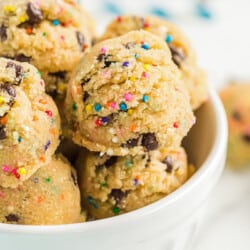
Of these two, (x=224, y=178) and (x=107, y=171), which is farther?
(x=224, y=178)

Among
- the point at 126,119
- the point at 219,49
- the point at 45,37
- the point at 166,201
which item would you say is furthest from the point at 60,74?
the point at 219,49

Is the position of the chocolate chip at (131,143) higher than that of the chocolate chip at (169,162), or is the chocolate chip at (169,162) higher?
the chocolate chip at (131,143)

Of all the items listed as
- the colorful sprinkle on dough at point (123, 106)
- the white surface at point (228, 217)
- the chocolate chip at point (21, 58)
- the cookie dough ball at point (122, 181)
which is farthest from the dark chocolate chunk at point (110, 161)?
the white surface at point (228, 217)

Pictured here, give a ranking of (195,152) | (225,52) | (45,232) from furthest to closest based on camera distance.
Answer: (225,52) < (195,152) < (45,232)

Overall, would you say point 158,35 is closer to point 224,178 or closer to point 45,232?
point 45,232

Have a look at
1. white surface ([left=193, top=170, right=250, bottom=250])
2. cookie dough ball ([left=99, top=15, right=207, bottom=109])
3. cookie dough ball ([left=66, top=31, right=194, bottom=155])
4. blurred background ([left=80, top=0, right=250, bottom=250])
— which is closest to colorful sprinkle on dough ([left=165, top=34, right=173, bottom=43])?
cookie dough ball ([left=99, top=15, right=207, bottom=109])

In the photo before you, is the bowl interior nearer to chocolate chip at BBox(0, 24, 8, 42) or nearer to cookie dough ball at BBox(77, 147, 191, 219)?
cookie dough ball at BBox(77, 147, 191, 219)

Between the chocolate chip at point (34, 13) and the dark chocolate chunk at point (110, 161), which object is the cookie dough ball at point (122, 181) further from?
the chocolate chip at point (34, 13)

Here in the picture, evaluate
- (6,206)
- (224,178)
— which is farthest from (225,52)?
(6,206)
